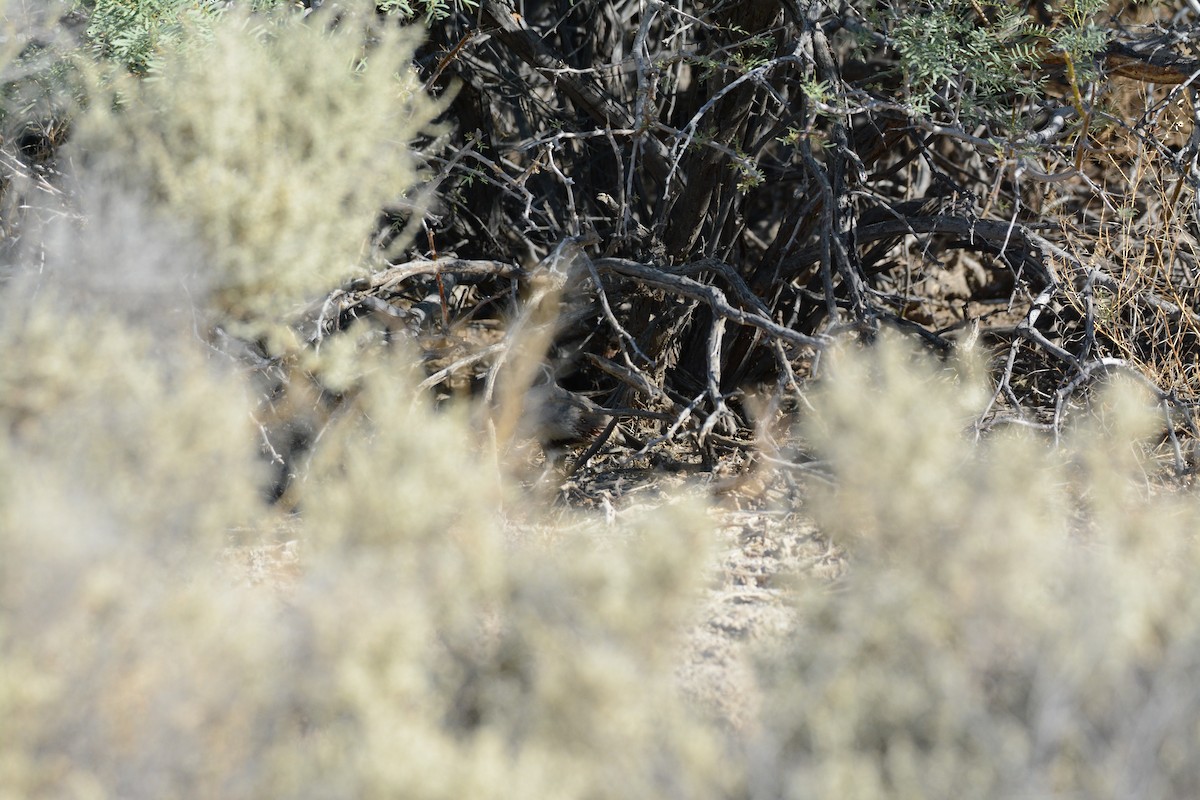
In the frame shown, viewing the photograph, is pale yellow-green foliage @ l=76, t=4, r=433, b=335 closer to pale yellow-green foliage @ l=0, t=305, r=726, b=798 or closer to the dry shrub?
pale yellow-green foliage @ l=0, t=305, r=726, b=798

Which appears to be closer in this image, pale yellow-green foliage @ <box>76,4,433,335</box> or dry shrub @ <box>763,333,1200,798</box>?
dry shrub @ <box>763,333,1200,798</box>

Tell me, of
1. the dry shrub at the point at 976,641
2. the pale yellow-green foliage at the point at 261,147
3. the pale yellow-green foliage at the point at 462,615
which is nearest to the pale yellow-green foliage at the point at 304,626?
the pale yellow-green foliage at the point at 462,615

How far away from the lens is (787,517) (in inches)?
123

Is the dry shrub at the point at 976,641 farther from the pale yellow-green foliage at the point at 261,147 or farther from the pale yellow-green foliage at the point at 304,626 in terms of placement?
the pale yellow-green foliage at the point at 261,147

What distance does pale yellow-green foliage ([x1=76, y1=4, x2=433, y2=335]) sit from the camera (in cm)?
267

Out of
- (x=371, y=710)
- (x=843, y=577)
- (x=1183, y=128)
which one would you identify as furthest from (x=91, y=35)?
(x=1183, y=128)

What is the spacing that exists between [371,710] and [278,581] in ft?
3.49

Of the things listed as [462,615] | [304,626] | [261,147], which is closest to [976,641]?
[462,615]

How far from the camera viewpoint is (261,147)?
2736 mm

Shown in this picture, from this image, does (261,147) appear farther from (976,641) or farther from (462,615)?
(976,641)

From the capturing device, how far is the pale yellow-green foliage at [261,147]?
2.67 meters

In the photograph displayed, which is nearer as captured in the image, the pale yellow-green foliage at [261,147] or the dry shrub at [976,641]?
the dry shrub at [976,641]

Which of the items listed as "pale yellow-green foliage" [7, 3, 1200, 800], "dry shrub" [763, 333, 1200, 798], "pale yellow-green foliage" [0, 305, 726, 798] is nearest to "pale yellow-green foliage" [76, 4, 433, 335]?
"pale yellow-green foliage" [7, 3, 1200, 800]

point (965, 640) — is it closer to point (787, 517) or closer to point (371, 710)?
point (371, 710)
